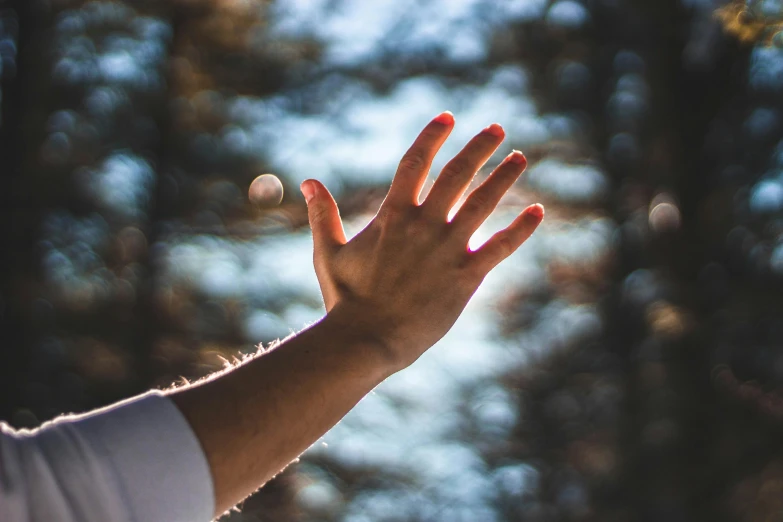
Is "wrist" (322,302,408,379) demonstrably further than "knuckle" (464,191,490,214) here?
No

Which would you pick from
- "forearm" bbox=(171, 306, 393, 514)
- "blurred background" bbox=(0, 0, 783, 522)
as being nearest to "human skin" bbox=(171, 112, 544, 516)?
"forearm" bbox=(171, 306, 393, 514)

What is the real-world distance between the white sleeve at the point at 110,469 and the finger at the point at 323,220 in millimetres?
413

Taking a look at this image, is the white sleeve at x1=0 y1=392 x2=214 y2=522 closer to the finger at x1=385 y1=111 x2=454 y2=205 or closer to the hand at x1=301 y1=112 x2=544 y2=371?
the hand at x1=301 y1=112 x2=544 y2=371

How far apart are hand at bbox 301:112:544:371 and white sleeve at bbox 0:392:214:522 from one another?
314 mm

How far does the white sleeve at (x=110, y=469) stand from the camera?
0.83m

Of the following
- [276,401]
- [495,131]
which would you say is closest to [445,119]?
[495,131]

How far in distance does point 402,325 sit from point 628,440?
26.1 feet

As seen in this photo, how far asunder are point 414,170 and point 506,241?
191 mm

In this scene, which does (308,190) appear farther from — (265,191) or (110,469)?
(265,191)

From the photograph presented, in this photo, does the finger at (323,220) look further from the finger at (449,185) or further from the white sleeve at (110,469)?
the white sleeve at (110,469)

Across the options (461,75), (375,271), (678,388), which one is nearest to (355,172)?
(461,75)

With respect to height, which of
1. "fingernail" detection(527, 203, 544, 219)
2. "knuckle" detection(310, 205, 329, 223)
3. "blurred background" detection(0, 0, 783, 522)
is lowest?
"fingernail" detection(527, 203, 544, 219)

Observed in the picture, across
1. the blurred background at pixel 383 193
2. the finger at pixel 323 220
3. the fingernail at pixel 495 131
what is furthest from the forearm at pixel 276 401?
the blurred background at pixel 383 193

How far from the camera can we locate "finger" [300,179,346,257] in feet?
4.14
